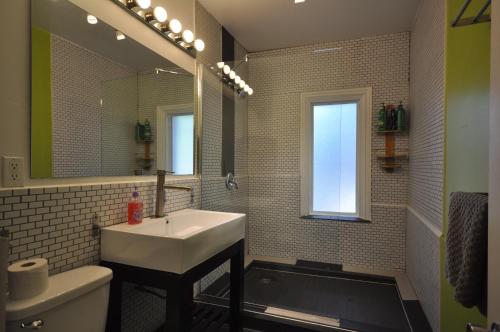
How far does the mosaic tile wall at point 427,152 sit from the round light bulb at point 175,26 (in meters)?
1.75

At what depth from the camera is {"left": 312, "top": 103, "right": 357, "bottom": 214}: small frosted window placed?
2.98 m

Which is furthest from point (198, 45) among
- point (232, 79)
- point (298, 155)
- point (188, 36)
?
point (298, 155)

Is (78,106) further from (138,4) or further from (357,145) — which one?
(357,145)

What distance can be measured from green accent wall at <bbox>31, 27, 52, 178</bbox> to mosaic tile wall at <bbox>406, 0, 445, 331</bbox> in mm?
2185

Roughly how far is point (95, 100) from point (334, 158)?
2.37 m

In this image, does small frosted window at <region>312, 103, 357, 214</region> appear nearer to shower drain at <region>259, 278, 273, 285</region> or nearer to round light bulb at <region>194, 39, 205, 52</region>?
shower drain at <region>259, 278, 273, 285</region>

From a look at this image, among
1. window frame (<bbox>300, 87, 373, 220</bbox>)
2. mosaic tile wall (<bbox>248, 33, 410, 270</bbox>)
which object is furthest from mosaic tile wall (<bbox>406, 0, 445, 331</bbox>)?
window frame (<bbox>300, 87, 373, 220</bbox>)

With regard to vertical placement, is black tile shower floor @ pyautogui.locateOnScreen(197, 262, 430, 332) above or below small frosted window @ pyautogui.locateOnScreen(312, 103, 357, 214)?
below

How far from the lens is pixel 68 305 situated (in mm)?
1030

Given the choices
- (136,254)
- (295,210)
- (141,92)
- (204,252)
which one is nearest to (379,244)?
(295,210)

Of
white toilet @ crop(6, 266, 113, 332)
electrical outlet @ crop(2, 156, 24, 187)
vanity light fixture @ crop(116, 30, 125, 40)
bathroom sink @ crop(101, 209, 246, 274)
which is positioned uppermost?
vanity light fixture @ crop(116, 30, 125, 40)

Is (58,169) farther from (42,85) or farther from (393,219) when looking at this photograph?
(393,219)

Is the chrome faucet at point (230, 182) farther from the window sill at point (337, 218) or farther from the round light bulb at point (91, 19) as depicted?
the round light bulb at point (91, 19)

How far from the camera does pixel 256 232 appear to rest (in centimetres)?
320
